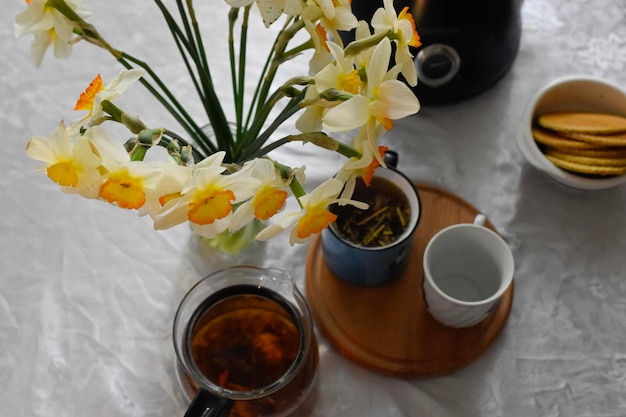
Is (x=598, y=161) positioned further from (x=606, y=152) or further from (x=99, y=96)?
(x=99, y=96)

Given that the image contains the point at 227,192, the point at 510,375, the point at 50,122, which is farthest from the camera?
the point at 50,122

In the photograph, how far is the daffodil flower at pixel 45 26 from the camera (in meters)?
0.35

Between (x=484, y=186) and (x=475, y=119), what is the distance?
0.08m

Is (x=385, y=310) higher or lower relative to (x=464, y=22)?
lower

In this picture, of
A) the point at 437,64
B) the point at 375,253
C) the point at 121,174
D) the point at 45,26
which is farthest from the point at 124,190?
the point at 437,64

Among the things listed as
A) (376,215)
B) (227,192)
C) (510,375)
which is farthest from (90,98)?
(510,375)

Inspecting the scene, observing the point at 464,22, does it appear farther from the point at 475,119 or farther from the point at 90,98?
the point at 90,98

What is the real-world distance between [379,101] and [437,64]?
293mm

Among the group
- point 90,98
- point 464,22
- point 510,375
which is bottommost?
point 510,375

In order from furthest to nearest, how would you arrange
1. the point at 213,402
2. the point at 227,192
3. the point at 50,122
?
the point at 50,122 → the point at 213,402 → the point at 227,192

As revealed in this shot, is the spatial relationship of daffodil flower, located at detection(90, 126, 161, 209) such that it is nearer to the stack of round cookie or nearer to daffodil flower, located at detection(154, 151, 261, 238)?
daffodil flower, located at detection(154, 151, 261, 238)

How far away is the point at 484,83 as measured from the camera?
2.12 feet

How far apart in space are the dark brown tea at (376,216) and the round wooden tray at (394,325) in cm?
6

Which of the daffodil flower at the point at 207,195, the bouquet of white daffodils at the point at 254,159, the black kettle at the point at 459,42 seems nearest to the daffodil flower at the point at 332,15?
the bouquet of white daffodils at the point at 254,159
